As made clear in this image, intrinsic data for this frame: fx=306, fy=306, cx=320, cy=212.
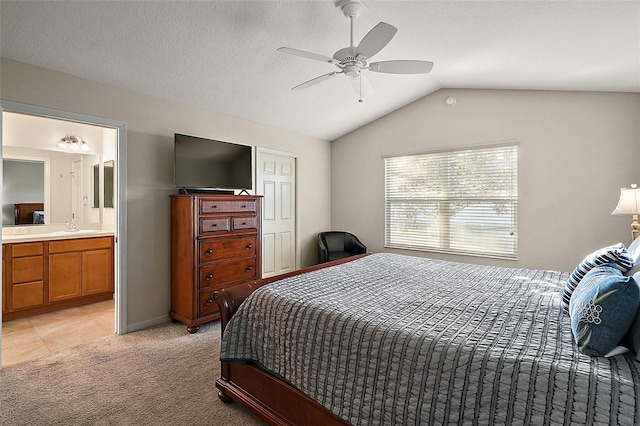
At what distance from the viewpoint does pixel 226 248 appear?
3371 millimetres

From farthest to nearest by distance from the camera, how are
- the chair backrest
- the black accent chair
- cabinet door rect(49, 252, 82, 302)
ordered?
the chair backrest, the black accent chair, cabinet door rect(49, 252, 82, 302)

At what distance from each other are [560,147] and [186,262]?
4394mm

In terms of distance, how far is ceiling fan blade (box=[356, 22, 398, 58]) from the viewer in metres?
1.90

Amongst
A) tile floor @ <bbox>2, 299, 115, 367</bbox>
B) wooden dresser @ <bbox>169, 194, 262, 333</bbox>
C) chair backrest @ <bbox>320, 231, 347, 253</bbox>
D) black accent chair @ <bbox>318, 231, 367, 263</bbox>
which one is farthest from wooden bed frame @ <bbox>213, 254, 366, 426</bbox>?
chair backrest @ <bbox>320, 231, 347, 253</bbox>

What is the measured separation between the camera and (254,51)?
2836 mm

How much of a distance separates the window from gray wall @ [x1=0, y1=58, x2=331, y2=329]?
2.76 meters

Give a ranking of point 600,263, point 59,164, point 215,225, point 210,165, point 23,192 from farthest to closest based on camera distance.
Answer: point 59,164 → point 23,192 → point 210,165 → point 215,225 → point 600,263

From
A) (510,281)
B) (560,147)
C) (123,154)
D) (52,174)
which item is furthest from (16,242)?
(560,147)

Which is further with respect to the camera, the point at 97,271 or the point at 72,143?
the point at 72,143

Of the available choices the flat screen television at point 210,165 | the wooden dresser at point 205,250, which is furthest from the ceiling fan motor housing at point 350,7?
the wooden dresser at point 205,250

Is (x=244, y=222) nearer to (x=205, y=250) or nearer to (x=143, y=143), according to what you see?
(x=205, y=250)

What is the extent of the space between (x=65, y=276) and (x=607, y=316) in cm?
499

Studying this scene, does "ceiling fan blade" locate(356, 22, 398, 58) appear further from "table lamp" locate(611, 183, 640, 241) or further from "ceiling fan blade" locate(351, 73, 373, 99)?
"table lamp" locate(611, 183, 640, 241)

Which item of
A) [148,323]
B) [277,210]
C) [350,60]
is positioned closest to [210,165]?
[277,210]
